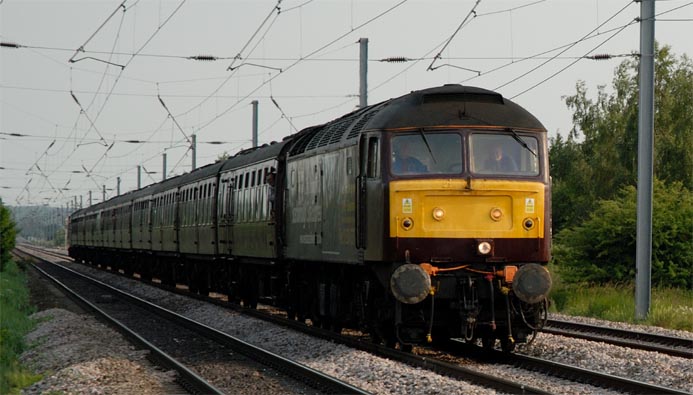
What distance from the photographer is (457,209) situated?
14.0 meters

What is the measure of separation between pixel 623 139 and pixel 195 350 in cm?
4339

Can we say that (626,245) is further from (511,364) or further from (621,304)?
(511,364)

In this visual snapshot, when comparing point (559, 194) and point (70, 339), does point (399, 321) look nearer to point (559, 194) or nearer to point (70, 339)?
point (70, 339)

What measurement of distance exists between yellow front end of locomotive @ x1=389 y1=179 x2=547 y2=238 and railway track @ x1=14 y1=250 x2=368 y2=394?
2369mm

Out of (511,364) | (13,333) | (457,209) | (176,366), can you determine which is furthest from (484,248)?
(13,333)

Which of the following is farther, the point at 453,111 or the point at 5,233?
the point at 5,233

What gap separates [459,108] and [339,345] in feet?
13.1

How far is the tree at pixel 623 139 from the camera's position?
5412 centimetres

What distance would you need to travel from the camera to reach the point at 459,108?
47.8 feet

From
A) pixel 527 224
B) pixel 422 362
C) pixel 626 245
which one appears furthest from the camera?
pixel 626 245

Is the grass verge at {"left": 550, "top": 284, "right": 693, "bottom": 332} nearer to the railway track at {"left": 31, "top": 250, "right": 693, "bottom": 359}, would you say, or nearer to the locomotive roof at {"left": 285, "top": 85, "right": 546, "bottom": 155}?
the railway track at {"left": 31, "top": 250, "right": 693, "bottom": 359}

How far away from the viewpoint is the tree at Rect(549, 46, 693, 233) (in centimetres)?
5412

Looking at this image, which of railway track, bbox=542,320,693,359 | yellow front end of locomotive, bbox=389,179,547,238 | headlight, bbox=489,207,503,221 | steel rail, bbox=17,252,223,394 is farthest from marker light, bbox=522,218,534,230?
steel rail, bbox=17,252,223,394

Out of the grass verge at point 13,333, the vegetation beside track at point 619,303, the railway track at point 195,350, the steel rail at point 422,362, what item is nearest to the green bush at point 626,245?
the vegetation beside track at point 619,303
